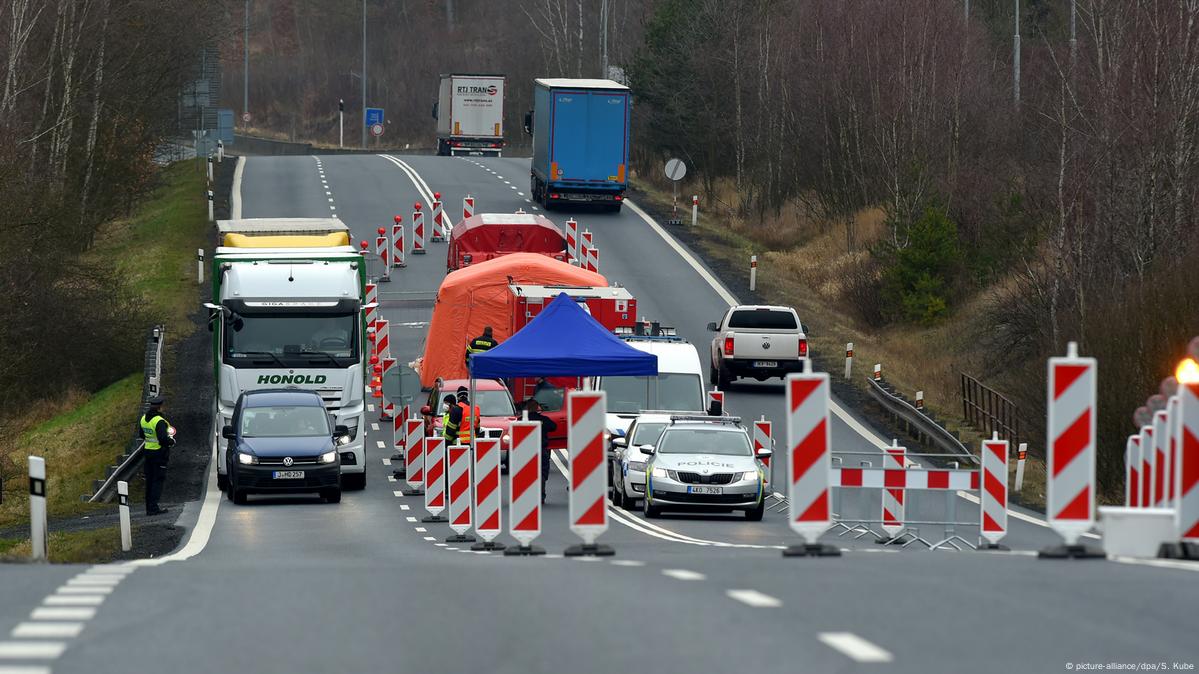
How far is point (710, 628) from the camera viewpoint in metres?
8.92

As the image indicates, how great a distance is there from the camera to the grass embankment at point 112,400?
99.2ft

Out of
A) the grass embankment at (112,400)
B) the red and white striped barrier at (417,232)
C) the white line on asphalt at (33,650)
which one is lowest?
the grass embankment at (112,400)

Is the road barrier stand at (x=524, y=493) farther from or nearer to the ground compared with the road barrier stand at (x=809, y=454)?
nearer to the ground

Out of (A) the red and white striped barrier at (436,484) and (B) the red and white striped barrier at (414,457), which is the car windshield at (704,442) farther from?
(B) the red and white striped barrier at (414,457)

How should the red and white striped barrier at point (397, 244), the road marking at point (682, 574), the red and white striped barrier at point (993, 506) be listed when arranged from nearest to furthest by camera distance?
the road marking at point (682, 574) < the red and white striped barrier at point (993, 506) < the red and white striped barrier at point (397, 244)

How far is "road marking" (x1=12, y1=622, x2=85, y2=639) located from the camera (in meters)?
8.73

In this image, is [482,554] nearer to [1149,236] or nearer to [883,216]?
[1149,236]

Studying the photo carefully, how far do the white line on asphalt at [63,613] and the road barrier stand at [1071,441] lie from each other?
581cm

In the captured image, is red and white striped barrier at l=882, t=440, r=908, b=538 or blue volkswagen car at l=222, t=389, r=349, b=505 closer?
red and white striped barrier at l=882, t=440, r=908, b=538

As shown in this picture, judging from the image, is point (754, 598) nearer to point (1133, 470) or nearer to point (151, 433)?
point (1133, 470)

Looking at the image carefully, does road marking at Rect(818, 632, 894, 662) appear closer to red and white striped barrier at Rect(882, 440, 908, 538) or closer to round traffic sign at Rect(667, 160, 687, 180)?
red and white striped barrier at Rect(882, 440, 908, 538)

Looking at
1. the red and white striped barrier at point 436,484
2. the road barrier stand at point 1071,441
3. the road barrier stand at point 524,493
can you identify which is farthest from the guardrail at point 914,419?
the road barrier stand at point 1071,441

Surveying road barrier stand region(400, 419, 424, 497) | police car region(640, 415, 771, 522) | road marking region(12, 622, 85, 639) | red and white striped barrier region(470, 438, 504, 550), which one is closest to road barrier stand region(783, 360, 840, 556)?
road marking region(12, 622, 85, 639)

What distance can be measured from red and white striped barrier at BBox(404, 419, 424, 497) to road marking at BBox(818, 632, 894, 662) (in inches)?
765
